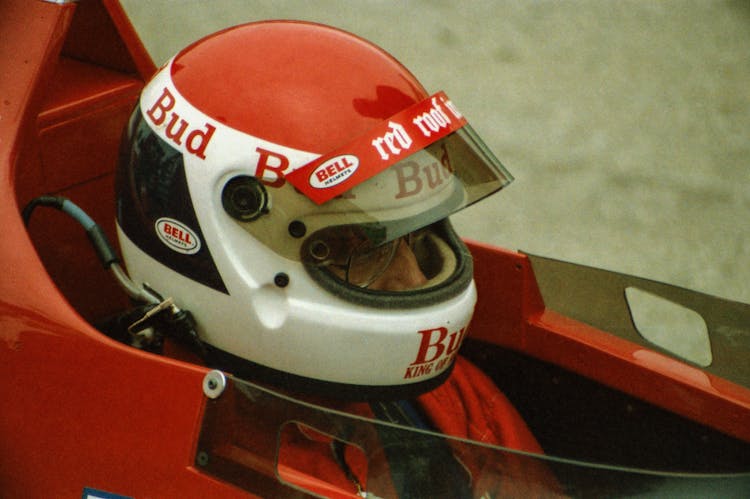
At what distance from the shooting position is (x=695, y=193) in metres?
3.49

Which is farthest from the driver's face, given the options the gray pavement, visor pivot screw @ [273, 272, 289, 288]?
the gray pavement

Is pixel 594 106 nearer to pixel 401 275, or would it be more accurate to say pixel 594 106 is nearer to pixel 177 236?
pixel 401 275

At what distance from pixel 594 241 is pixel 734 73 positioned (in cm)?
132

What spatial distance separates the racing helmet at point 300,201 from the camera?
1.14 meters

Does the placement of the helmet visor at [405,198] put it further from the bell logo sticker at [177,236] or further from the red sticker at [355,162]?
the bell logo sticker at [177,236]

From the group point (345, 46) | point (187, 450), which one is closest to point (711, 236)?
point (345, 46)

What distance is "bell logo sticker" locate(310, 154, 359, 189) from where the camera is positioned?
1.11 meters

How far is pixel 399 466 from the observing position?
1.03m

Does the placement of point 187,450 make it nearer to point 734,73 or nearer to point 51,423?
point 51,423

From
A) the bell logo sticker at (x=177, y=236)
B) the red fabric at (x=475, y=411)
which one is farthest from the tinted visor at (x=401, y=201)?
the red fabric at (x=475, y=411)

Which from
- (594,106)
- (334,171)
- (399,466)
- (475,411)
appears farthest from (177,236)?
(594,106)

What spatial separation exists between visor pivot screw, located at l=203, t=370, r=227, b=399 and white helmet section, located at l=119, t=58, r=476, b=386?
0.39 ft

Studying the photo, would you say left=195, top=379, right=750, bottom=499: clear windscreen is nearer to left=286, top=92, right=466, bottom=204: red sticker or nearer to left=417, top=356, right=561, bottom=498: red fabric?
left=286, top=92, right=466, bottom=204: red sticker

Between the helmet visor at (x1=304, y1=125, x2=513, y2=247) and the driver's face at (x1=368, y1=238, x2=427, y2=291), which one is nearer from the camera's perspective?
the helmet visor at (x1=304, y1=125, x2=513, y2=247)
